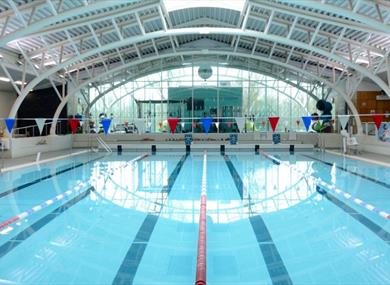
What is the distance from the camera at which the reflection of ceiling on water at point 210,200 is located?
659 centimetres

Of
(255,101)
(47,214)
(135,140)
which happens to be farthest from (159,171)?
(255,101)

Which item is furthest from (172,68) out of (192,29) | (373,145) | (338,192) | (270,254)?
(270,254)

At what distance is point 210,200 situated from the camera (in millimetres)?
7512

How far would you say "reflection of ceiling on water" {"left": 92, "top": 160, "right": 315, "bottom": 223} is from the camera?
6.59m

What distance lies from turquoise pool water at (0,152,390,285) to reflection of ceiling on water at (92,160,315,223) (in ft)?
0.07

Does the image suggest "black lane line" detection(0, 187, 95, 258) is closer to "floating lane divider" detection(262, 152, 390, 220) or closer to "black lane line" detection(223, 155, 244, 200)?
"black lane line" detection(223, 155, 244, 200)

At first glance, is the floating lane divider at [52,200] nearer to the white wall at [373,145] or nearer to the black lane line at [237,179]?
the black lane line at [237,179]

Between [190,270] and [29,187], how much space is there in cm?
615

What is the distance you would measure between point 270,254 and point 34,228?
322 centimetres

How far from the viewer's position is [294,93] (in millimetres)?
25406

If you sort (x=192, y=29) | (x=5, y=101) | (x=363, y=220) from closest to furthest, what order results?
(x=363, y=220) → (x=192, y=29) → (x=5, y=101)

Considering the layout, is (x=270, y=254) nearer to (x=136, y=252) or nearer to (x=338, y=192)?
(x=136, y=252)

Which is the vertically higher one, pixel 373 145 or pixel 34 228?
pixel 373 145

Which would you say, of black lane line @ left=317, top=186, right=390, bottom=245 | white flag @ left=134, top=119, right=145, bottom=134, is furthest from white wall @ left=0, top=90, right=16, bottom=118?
black lane line @ left=317, top=186, right=390, bottom=245
